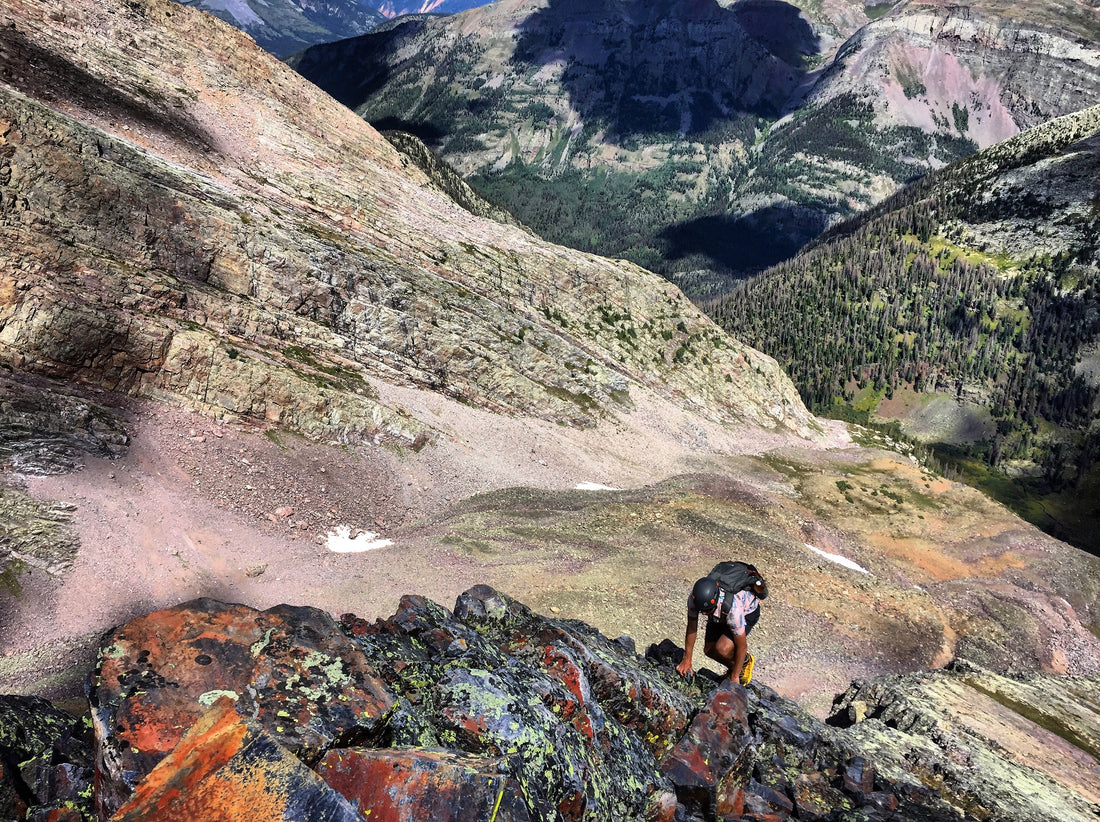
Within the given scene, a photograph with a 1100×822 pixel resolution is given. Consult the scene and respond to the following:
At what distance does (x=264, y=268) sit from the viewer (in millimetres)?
39469

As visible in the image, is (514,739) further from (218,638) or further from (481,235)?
(481,235)

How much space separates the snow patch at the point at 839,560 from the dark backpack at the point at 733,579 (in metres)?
30.2

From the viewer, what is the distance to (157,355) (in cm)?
2892

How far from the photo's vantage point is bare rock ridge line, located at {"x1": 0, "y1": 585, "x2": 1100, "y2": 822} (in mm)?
6645

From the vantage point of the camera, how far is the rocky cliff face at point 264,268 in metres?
29.4

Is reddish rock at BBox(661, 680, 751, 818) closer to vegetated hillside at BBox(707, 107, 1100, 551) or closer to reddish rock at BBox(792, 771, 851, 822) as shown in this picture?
reddish rock at BBox(792, 771, 851, 822)

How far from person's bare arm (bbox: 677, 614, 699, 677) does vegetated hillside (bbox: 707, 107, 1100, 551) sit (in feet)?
548

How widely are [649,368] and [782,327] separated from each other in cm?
13453

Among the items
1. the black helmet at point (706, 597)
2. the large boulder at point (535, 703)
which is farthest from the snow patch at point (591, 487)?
the black helmet at point (706, 597)

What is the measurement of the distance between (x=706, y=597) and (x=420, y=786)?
340 inches

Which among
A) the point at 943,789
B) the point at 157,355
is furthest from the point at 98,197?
the point at 943,789

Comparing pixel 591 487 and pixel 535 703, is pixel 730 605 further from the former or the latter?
pixel 591 487

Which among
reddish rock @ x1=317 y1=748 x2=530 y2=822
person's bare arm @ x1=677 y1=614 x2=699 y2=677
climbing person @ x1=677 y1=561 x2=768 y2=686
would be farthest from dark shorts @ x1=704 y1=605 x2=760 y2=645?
reddish rock @ x1=317 y1=748 x2=530 y2=822

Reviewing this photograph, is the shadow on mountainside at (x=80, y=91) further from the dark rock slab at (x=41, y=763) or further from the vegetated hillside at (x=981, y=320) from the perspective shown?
the vegetated hillside at (x=981, y=320)
